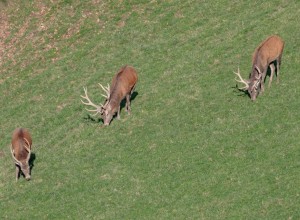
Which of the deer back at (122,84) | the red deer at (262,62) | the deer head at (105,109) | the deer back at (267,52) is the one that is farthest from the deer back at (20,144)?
the deer back at (267,52)

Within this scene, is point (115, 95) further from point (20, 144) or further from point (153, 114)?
point (20, 144)

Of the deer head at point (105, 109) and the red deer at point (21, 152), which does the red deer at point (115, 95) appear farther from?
the red deer at point (21, 152)

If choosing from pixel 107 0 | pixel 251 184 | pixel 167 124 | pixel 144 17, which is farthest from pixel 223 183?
pixel 107 0

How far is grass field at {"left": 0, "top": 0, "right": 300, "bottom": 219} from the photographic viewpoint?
27953 millimetres

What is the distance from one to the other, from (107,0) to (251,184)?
715 inches

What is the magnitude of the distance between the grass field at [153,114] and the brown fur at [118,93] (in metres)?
0.60

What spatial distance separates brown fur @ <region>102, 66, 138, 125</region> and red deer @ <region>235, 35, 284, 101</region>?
14.6 ft

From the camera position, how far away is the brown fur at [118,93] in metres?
32.1

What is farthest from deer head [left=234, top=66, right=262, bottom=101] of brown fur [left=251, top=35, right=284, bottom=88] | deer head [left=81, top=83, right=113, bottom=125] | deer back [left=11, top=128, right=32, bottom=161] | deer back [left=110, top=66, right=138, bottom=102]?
deer back [left=11, top=128, right=32, bottom=161]

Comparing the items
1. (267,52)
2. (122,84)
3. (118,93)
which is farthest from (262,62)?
(118,93)

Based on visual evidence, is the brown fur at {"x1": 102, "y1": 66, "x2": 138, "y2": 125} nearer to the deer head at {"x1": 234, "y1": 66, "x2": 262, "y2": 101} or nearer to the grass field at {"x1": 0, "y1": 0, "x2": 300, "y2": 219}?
the grass field at {"x1": 0, "y1": 0, "x2": 300, "y2": 219}

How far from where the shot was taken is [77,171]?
99.3 ft

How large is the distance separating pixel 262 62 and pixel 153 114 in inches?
192

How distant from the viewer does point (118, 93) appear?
3228cm
